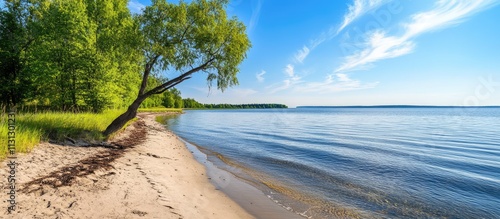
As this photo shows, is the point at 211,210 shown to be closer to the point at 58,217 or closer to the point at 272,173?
the point at 58,217

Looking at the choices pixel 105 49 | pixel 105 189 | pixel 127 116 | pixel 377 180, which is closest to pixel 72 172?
pixel 105 189

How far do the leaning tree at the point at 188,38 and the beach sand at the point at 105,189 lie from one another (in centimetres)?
585

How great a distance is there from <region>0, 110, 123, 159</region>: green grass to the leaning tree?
1.22 meters

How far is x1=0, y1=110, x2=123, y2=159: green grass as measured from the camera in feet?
28.2

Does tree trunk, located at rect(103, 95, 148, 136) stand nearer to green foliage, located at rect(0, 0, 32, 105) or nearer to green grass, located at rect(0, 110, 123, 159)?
green grass, located at rect(0, 110, 123, 159)

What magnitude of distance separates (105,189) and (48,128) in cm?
828

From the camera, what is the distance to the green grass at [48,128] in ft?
28.2

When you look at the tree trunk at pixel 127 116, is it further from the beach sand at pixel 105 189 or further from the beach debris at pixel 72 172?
the beach sand at pixel 105 189

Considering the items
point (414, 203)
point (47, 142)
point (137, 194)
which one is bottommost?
point (414, 203)

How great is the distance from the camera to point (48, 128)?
39.3 feet

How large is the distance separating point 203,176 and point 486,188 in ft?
41.1

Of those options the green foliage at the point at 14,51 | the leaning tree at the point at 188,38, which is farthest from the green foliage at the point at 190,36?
the green foliage at the point at 14,51

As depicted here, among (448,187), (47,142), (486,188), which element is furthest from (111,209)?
(486,188)

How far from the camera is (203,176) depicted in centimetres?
1067
